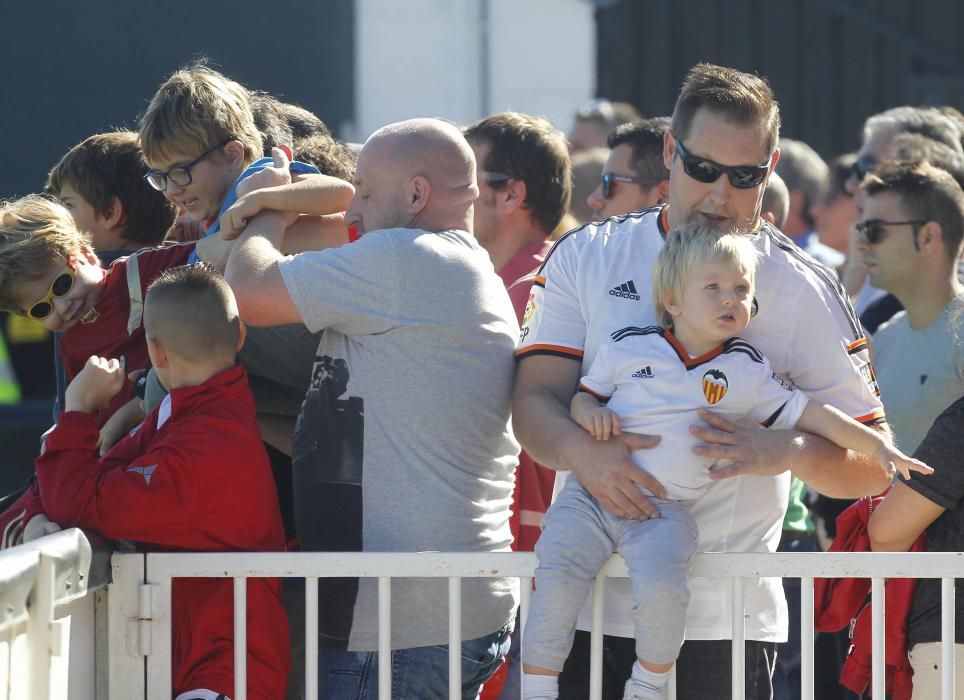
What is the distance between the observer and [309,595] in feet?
9.24

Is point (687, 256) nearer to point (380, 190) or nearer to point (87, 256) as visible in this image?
point (380, 190)

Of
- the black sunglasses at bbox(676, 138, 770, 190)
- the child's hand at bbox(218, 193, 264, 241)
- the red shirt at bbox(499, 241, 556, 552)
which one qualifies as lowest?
the red shirt at bbox(499, 241, 556, 552)

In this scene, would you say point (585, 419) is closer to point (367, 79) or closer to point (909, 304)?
point (909, 304)

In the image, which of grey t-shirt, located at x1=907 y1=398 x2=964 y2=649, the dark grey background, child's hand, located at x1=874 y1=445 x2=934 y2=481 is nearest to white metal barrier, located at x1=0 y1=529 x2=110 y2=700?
child's hand, located at x1=874 y1=445 x2=934 y2=481

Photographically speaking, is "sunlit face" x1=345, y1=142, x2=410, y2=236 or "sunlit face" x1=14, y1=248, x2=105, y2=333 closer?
"sunlit face" x1=345, y1=142, x2=410, y2=236

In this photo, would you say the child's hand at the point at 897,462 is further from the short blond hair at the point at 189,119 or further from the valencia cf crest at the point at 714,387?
the short blond hair at the point at 189,119

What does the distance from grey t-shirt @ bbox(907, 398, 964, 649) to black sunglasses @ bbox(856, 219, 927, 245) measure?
4.90ft

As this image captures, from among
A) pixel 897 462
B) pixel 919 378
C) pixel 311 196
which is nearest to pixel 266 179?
pixel 311 196

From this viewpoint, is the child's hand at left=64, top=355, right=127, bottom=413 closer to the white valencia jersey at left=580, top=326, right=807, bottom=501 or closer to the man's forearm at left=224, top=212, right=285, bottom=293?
the man's forearm at left=224, top=212, right=285, bottom=293

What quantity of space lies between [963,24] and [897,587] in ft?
28.3

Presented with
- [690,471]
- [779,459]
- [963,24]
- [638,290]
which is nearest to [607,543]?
[690,471]

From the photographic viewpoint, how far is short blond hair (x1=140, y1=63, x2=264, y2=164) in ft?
10.7

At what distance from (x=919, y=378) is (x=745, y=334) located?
144cm

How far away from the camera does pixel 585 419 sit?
112 inches
